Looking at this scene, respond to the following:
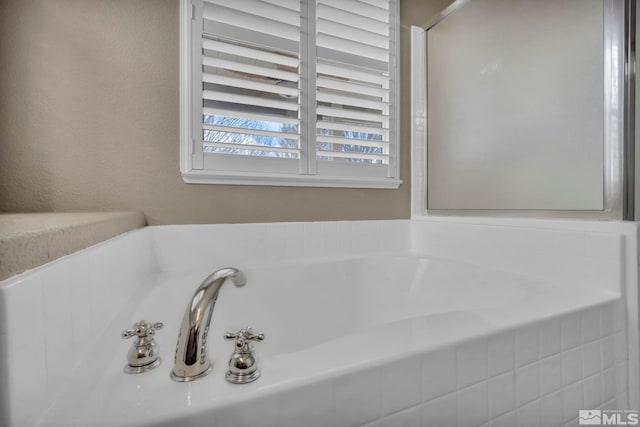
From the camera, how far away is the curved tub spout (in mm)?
411

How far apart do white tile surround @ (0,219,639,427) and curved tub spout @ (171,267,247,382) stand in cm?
8

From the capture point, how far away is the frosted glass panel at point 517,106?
42.2 inches

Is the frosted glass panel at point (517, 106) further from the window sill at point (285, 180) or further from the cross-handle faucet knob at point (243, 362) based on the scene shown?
the cross-handle faucet knob at point (243, 362)

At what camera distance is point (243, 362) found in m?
0.41

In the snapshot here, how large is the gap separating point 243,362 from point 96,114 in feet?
3.92

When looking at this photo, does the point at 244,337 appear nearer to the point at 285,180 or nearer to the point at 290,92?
the point at 285,180

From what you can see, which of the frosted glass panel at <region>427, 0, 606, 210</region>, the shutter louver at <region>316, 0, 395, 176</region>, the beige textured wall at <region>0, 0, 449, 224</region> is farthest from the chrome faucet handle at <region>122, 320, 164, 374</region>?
the frosted glass panel at <region>427, 0, 606, 210</region>

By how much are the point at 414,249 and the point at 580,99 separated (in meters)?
0.92

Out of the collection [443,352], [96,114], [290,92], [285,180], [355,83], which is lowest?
[443,352]

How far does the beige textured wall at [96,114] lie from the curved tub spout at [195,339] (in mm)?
906

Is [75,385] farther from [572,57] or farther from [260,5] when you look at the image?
[572,57]

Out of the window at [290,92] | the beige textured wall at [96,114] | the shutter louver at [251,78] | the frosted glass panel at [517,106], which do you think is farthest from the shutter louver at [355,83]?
the beige textured wall at [96,114]

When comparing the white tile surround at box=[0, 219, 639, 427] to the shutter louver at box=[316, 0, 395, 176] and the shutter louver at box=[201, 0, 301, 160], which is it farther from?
the shutter louver at box=[316, 0, 395, 176]

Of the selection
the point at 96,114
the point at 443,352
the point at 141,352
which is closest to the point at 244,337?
the point at 141,352
